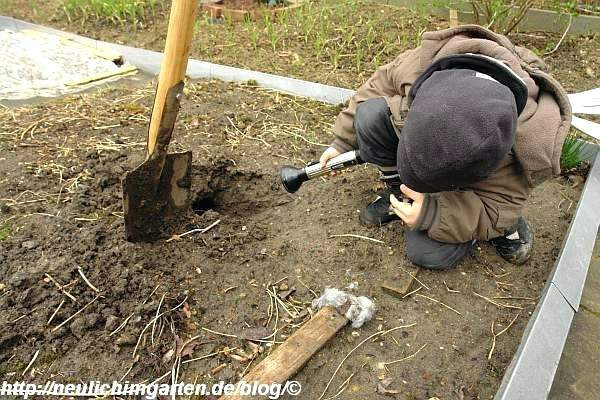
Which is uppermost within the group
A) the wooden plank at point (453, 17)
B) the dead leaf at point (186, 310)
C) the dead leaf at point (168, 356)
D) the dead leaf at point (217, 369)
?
the wooden plank at point (453, 17)

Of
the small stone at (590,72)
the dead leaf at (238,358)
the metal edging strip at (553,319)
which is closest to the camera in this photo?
the metal edging strip at (553,319)

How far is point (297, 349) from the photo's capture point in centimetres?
158

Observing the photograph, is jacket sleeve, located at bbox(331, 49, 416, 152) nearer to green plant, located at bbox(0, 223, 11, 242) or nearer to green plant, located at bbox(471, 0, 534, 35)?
green plant, located at bbox(0, 223, 11, 242)

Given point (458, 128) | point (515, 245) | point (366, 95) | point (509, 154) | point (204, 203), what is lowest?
point (204, 203)

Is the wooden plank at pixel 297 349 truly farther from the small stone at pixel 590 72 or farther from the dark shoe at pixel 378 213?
the small stone at pixel 590 72

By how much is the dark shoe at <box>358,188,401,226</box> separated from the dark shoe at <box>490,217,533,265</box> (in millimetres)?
428

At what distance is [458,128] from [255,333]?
88 centimetres

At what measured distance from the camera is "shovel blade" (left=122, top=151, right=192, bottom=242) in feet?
6.15

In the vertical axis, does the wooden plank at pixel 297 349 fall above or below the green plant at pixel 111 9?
above

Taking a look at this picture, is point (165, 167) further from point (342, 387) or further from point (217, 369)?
point (342, 387)

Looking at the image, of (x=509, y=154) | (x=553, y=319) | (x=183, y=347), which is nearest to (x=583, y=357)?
(x=553, y=319)

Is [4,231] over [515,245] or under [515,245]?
under

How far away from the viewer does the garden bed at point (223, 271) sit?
5.14 ft

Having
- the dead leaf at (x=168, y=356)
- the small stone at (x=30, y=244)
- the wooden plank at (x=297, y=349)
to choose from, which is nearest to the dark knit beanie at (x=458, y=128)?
the wooden plank at (x=297, y=349)
